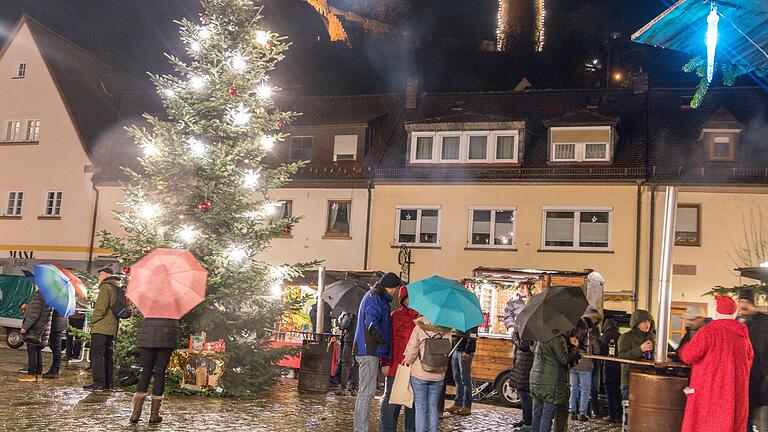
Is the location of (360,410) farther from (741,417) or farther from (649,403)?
(741,417)

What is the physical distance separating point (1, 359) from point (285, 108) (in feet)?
63.5

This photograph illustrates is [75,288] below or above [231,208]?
below

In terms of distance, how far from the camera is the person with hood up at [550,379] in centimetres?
948

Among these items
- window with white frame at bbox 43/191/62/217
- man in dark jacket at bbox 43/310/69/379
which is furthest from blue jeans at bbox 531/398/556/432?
window with white frame at bbox 43/191/62/217

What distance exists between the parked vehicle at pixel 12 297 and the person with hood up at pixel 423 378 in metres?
22.4

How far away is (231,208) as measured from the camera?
14297mm

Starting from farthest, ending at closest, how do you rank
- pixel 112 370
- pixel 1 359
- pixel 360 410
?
pixel 1 359, pixel 112 370, pixel 360 410

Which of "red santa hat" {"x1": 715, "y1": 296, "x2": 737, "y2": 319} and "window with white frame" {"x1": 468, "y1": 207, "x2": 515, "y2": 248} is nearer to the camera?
"red santa hat" {"x1": 715, "y1": 296, "x2": 737, "y2": 319}

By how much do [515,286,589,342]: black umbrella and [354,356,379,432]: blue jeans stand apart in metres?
1.84

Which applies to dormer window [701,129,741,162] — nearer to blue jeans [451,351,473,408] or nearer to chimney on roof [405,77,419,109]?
chimney on roof [405,77,419,109]

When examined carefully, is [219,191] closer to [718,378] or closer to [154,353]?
[154,353]

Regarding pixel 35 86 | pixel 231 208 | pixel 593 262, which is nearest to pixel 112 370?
pixel 231 208

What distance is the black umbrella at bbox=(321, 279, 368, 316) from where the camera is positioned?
16125mm

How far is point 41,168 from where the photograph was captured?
114 feet
